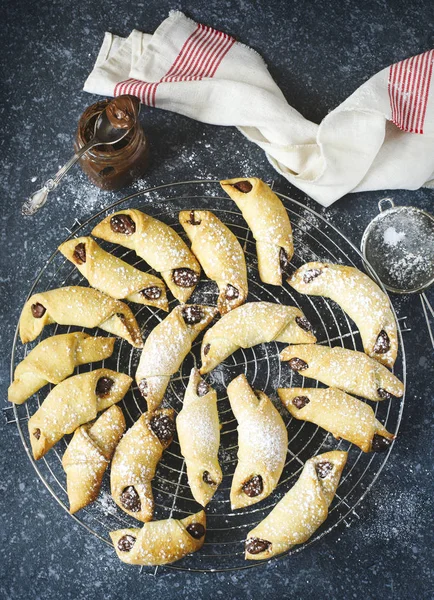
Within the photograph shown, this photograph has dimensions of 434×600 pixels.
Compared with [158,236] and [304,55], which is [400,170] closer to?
[304,55]

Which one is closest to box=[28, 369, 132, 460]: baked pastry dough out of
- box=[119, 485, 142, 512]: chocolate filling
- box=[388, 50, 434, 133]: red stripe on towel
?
A: box=[119, 485, 142, 512]: chocolate filling

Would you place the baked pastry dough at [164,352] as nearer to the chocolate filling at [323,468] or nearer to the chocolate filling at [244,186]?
the chocolate filling at [244,186]

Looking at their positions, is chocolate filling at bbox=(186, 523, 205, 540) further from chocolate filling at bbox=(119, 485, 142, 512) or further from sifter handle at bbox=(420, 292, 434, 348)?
sifter handle at bbox=(420, 292, 434, 348)

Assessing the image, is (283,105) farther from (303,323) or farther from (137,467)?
(137,467)

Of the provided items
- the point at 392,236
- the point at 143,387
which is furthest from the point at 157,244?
the point at 392,236

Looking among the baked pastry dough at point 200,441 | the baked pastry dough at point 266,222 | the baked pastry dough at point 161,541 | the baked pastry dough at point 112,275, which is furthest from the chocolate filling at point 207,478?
the baked pastry dough at point 266,222

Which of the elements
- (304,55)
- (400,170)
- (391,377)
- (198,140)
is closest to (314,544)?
(391,377)
